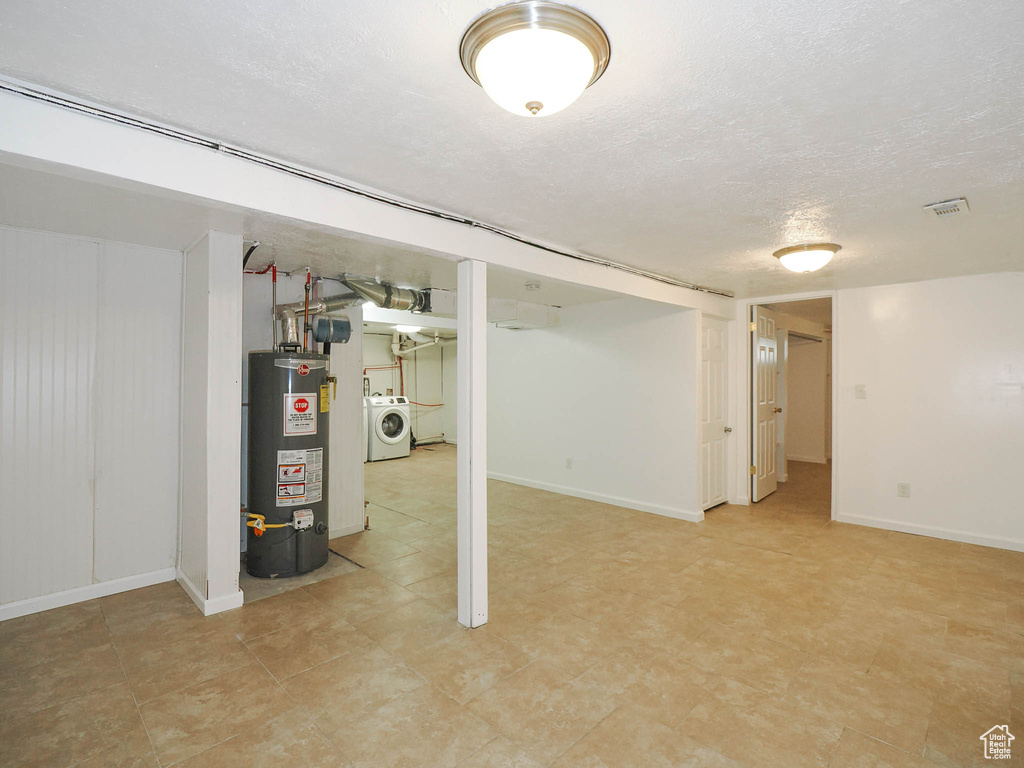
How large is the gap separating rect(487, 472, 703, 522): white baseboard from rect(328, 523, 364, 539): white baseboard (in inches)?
94.3

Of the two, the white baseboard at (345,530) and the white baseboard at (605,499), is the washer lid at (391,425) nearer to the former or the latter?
the white baseboard at (605,499)

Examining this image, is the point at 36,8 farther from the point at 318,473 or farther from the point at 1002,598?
the point at 1002,598

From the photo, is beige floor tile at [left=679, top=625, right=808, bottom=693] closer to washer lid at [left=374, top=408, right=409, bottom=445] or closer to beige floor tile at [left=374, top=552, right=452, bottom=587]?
beige floor tile at [left=374, top=552, right=452, bottom=587]

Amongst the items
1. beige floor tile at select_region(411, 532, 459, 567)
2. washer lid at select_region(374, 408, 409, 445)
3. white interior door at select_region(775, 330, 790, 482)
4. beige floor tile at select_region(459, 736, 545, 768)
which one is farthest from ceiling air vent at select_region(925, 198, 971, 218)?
washer lid at select_region(374, 408, 409, 445)

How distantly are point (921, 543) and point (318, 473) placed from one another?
4.96m

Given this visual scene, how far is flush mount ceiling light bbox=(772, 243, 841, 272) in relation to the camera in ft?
10.4

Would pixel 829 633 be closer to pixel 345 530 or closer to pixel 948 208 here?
pixel 948 208

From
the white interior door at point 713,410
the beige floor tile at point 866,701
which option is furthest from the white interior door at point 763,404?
the beige floor tile at point 866,701

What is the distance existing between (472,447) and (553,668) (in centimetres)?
117

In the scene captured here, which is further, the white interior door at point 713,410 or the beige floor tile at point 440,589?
the white interior door at point 713,410

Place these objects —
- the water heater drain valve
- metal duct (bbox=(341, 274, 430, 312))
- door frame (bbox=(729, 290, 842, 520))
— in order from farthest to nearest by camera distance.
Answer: door frame (bbox=(729, 290, 842, 520)), metal duct (bbox=(341, 274, 430, 312)), the water heater drain valve

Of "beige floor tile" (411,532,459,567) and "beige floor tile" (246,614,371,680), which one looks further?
"beige floor tile" (411,532,459,567)

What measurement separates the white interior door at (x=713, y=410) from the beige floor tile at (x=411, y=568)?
275 cm

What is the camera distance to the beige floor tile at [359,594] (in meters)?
2.98
